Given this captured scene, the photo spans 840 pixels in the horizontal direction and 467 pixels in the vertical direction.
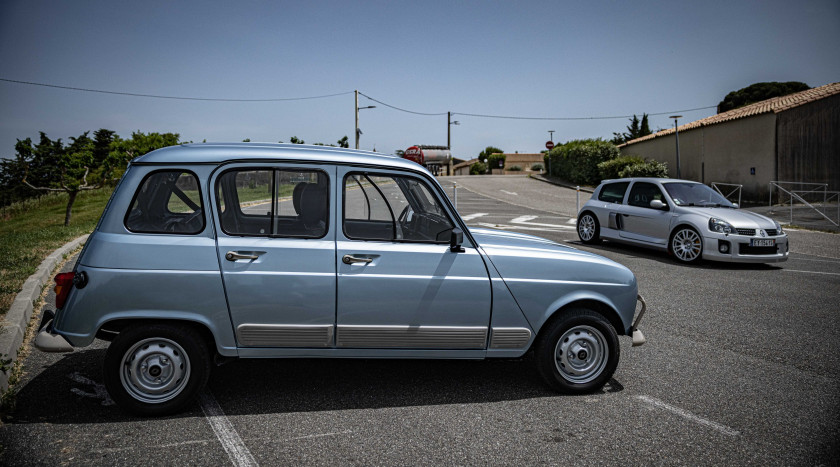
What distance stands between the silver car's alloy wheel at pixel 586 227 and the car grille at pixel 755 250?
10.6 feet

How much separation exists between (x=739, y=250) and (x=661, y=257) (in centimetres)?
154

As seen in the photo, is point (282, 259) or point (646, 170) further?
point (646, 170)

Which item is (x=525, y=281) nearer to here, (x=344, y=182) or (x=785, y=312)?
(x=344, y=182)

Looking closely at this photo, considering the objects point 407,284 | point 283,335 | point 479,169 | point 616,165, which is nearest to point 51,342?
point 283,335

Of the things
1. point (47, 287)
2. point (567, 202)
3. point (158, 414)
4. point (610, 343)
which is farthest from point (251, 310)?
point (567, 202)

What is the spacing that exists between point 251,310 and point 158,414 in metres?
0.89

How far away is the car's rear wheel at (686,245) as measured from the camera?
32.4 feet

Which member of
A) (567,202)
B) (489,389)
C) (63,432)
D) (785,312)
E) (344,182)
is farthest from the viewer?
(567,202)

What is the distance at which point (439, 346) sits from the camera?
12.8 ft

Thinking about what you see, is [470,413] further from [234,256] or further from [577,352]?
[234,256]

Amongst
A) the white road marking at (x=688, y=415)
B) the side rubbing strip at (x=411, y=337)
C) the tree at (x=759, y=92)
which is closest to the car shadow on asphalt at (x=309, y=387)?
the white road marking at (x=688, y=415)

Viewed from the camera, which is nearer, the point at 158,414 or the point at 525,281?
the point at 158,414

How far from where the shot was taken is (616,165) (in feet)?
117

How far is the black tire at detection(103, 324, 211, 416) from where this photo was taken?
3.55 meters
